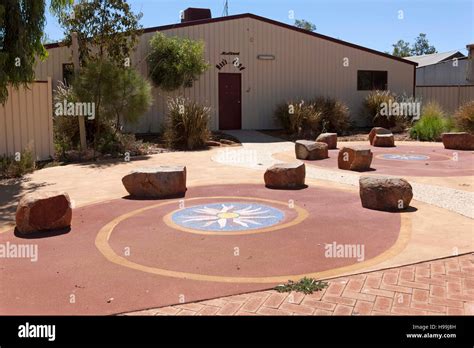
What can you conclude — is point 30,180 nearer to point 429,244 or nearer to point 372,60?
point 429,244

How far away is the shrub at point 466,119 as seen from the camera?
17031mm

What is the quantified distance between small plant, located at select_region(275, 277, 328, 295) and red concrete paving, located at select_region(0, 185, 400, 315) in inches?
5.5

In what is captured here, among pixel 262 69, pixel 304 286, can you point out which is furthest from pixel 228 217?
pixel 262 69

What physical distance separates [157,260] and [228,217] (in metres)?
1.94

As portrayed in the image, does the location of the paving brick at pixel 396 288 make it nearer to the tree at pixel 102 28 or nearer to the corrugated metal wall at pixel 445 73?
the tree at pixel 102 28

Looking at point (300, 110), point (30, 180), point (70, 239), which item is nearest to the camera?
point (70, 239)

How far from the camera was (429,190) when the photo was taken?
8820 millimetres

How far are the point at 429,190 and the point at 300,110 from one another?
37.4 feet

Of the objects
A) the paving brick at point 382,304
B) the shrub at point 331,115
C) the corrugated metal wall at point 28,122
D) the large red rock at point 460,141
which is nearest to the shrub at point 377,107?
the shrub at point 331,115

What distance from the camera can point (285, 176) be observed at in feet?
29.6

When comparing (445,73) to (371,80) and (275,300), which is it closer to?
(371,80)

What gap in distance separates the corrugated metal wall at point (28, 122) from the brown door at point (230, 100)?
9.54m

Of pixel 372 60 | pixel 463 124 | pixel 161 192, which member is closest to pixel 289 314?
pixel 161 192
